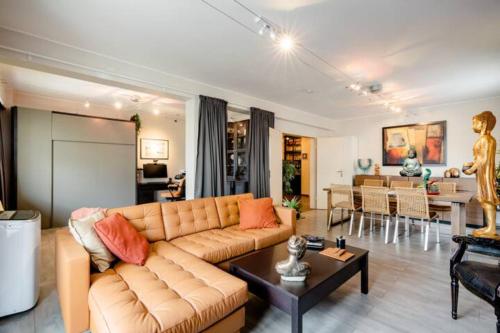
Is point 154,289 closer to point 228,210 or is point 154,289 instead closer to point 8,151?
point 228,210

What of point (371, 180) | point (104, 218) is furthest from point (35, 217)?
point (371, 180)

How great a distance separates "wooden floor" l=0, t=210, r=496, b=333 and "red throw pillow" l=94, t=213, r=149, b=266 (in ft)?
2.11

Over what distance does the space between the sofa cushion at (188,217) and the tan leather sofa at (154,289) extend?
0.15m

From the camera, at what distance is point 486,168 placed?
2.50 metres

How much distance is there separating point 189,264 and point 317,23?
244 cm

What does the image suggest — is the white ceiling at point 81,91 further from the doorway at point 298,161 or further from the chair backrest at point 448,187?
the chair backrest at point 448,187

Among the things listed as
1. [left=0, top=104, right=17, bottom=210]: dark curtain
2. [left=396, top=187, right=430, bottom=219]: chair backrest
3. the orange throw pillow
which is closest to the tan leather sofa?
the orange throw pillow

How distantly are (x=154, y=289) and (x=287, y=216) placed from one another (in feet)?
6.93

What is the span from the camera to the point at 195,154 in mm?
3980

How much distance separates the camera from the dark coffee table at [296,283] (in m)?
1.57

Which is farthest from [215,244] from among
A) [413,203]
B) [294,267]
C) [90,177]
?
[90,177]

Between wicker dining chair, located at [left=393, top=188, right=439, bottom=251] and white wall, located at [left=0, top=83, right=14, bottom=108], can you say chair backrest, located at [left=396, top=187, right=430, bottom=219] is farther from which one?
white wall, located at [left=0, top=83, right=14, bottom=108]

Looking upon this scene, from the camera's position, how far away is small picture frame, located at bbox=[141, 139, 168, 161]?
6.47 m

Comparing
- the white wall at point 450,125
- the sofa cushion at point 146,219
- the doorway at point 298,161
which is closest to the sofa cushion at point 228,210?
the sofa cushion at point 146,219
